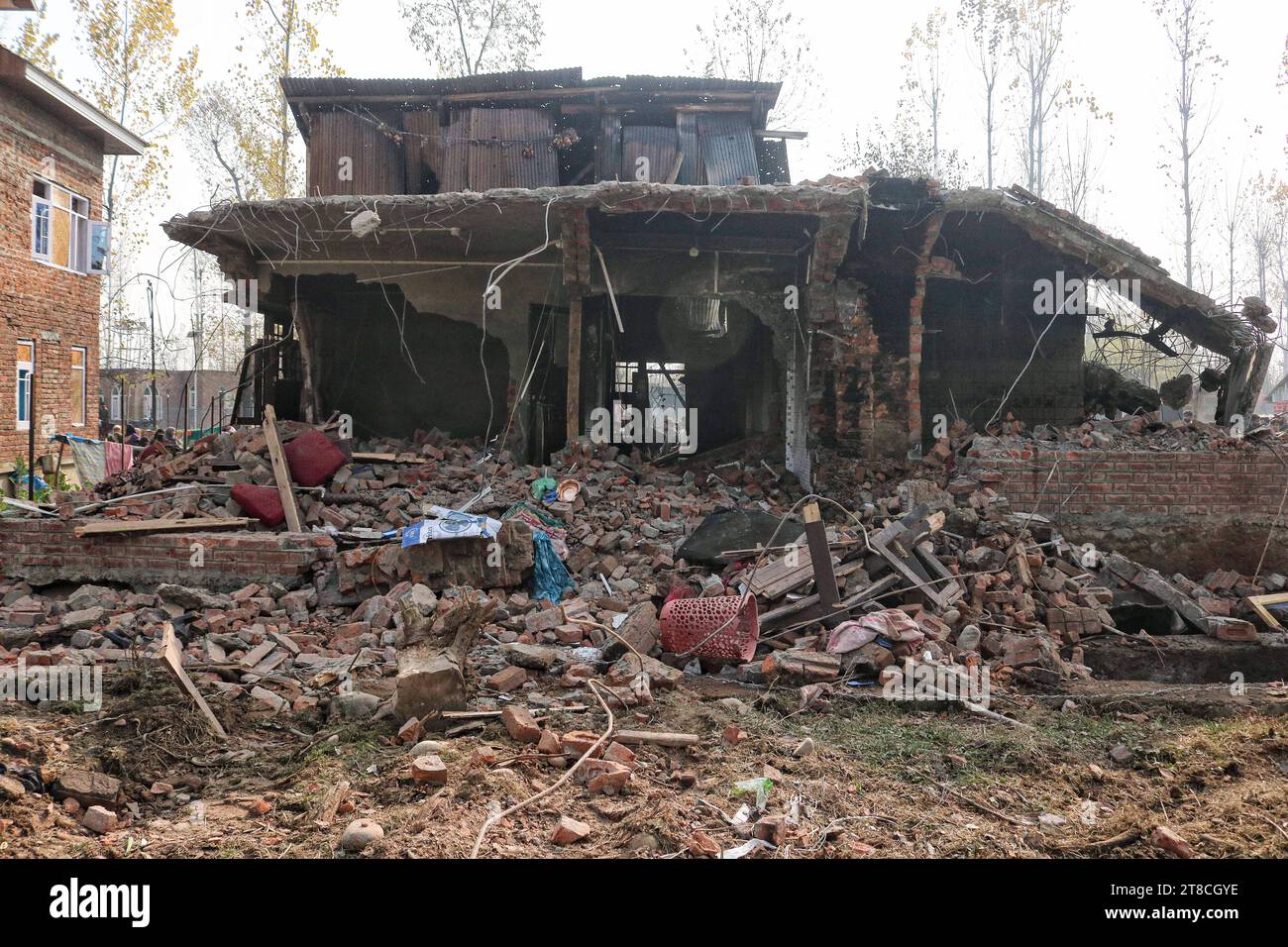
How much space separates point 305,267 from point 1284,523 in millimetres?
11396

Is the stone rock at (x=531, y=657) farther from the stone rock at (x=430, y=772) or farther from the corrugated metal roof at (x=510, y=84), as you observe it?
the corrugated metal roof at (x=510, y=84)

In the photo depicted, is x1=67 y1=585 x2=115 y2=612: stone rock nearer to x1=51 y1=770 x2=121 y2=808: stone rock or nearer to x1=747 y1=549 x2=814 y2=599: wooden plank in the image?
x1=51 y1=770 x2=121 y2=808: stone rock

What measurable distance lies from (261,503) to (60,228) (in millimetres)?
11673

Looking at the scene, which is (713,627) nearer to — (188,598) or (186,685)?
(186,685)

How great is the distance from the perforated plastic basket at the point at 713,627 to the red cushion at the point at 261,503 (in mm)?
4163

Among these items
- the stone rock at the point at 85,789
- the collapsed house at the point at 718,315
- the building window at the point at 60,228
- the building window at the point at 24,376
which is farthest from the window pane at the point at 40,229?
the stone rock at the point at 85,789

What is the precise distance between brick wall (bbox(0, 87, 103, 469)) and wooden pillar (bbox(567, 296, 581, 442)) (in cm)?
1072

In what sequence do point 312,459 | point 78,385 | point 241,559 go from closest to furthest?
point 241,559 → point 312,459 → point 78,385

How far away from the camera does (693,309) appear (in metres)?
11.9

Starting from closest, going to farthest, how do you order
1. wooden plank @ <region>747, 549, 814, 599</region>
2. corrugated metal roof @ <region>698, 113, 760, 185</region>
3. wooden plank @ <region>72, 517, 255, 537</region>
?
wooden plank @ <region>747, 549, 814, 599</region>, wooden plank @ <region>72, 517, 255, 537</region>, corrugated metal roof @ <region>698, 113, 760, 185</region>

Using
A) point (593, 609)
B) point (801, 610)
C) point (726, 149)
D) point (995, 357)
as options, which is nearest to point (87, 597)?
point (593, 609)

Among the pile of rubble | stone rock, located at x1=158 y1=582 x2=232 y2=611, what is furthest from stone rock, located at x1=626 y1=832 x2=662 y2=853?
stone rock, located at x1=158 y1=582 x2=232 y2=611

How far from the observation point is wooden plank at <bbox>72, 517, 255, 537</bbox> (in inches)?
288
